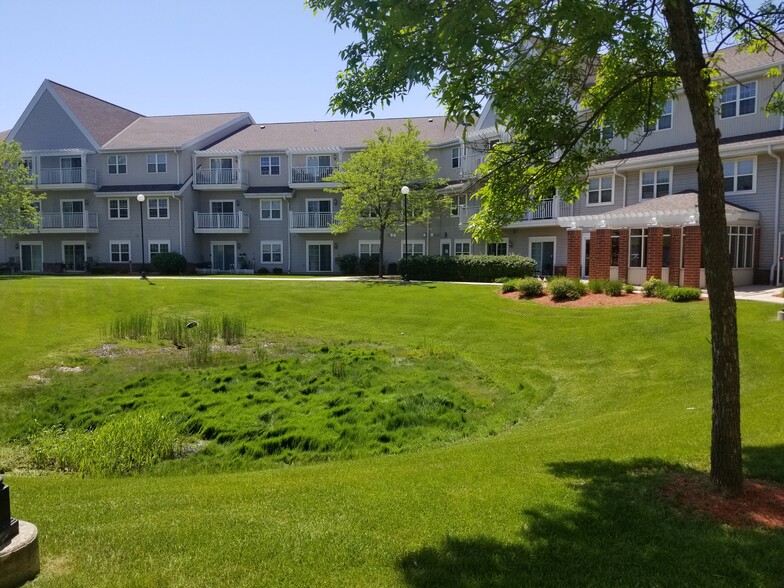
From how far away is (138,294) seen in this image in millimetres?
25703

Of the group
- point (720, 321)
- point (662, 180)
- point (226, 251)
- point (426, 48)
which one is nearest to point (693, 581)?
point (720, 321)

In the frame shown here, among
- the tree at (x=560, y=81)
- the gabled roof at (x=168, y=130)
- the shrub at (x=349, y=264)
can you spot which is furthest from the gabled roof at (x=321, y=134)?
the tree at (x=560, y=81)

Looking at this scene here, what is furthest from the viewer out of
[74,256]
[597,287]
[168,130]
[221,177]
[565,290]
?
[168,130]

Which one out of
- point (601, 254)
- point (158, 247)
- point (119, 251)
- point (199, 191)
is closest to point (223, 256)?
point (158, 247)

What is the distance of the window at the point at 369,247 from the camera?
42781 mm

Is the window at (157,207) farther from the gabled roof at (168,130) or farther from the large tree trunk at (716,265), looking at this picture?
the large tree trunk at (716,265)

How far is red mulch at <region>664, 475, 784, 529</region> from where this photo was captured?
182 inches

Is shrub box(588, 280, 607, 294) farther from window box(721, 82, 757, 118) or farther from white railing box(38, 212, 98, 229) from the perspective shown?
white railing box(38, 212, 98, 229)

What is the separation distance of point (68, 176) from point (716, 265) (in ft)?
158

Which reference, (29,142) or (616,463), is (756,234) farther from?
(29,142)

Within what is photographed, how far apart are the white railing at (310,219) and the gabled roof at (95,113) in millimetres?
16046

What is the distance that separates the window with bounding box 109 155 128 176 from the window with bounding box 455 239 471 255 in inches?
999

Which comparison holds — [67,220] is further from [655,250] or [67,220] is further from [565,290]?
[655,250]

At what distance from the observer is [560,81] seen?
6930 mm
